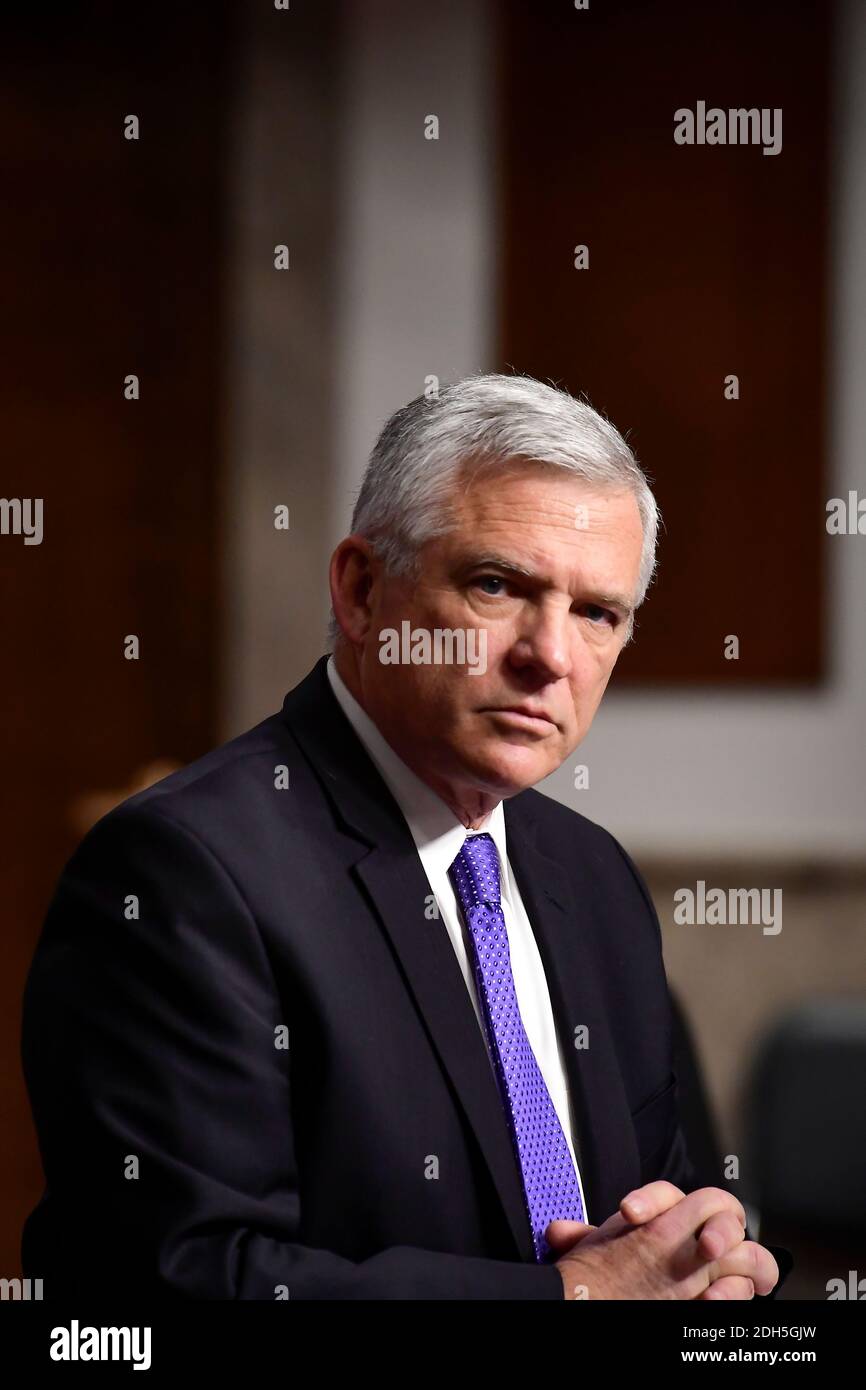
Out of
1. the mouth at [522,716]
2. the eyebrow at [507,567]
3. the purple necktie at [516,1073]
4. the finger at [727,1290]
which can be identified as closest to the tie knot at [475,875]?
the purple necktie at [516,1073]

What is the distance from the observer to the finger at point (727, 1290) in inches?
48.0

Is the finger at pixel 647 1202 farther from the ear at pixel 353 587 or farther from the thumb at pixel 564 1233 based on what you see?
the ear at pixel 353 587

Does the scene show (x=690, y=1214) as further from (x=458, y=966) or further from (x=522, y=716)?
(x=522, y=716)

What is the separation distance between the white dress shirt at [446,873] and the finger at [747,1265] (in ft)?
0.45

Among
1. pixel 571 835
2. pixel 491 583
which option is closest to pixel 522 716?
pixel 491 583

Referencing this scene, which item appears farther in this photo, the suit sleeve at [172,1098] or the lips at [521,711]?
the lips at [521,711]

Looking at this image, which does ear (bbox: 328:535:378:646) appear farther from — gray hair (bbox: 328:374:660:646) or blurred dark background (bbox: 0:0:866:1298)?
blurred dark background (bbox: 0:0:866:1298)

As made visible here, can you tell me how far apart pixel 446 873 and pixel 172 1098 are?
0.34 metres

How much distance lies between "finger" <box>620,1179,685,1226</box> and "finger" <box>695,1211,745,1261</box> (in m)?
0.03

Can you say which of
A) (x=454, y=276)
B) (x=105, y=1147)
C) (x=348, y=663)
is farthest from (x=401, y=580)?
(x=454, y=276)

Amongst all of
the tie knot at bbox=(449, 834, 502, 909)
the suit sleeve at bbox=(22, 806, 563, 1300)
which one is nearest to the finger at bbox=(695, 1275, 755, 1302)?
the suit sleeve at bbox=(22, 806, 563, 1300)

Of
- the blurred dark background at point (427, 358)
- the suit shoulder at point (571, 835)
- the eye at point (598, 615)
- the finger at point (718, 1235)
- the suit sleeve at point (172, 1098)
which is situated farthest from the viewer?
the blurred dark background at point (427, 358)

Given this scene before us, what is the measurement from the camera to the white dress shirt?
133cm

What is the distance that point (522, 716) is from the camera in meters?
1.27
